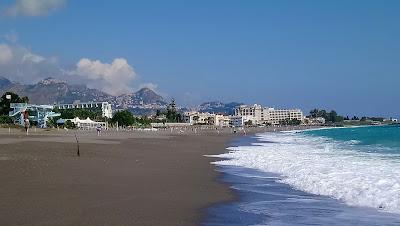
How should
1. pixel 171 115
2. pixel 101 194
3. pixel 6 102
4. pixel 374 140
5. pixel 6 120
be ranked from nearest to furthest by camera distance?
pixel 101 194 → pixel 374 140 → pixel 6 120 → pixel 6 102 → pixel 171 115

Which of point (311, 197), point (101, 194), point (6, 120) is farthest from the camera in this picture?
point (6, 120)

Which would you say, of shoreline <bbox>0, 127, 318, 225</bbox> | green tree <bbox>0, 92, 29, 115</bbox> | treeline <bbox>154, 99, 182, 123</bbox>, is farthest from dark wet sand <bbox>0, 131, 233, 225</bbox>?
treeline <bbox>154, 99, 182, 123</bbox>

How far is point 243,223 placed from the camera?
712 centimetres

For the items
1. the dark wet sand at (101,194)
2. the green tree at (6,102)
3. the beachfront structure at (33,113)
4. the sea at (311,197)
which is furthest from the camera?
the green tree at (6,102)

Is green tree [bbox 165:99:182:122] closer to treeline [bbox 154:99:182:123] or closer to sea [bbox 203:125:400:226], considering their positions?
treeline [bbox 154:99:182:123]

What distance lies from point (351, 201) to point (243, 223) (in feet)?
10.5

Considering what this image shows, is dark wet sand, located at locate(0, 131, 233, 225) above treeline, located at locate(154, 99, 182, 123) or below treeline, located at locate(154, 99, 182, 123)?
below

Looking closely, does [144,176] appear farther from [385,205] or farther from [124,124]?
[124,124]

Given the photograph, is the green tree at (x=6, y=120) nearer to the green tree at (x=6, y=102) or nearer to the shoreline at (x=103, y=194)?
the green tree at (x=6, y=102)

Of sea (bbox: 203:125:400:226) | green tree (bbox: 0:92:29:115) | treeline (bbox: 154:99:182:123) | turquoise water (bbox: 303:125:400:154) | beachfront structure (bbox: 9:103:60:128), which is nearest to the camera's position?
sea (bbox: 203:125:400:226)

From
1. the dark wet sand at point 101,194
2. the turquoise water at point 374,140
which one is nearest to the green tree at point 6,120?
the turquoise water at point 374,140

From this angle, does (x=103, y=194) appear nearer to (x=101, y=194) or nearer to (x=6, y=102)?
(x=101, y=194)

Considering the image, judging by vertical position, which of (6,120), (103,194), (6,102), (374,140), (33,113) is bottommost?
(103,194)

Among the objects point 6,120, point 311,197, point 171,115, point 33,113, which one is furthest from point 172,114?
point 311,197
